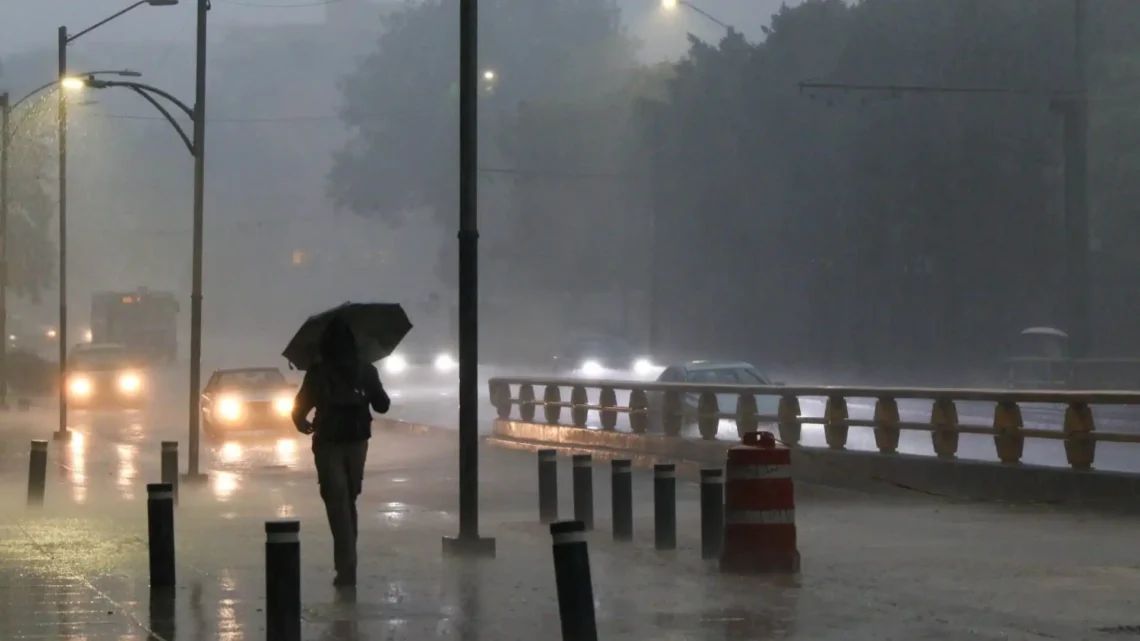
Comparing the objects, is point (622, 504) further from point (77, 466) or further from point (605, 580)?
point (77, 466)

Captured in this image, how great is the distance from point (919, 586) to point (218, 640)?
5039 mm

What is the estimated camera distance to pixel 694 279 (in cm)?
7062

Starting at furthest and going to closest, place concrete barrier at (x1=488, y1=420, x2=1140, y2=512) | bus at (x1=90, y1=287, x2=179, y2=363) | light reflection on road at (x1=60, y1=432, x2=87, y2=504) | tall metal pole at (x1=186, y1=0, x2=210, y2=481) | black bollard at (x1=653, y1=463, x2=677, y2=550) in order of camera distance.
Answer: bus at (x1=90, y1=287, x2=179, y2=363) → tall metal pole at (x1=186, y1=0, x2=210, y2=481) → light reflection on road at (x1=60, y1=432, x2=87, y2=504) → concrete barrier at (x1=488, y1=420, x2=1140, y2=512) → black bollard at (x1=653, y1=463, x2=677, y2=550)

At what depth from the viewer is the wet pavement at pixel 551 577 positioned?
10.5 m

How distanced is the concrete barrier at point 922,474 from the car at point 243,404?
359 inches

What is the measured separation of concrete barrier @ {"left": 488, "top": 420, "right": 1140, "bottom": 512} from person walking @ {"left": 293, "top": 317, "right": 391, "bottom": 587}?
892 cm

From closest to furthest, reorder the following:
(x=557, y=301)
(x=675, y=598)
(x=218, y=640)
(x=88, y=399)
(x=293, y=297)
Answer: (x=218, y=640) < (x=675, y=598) < (x=88, y=399) < (x=557, y=301) < (x=293, y=297)

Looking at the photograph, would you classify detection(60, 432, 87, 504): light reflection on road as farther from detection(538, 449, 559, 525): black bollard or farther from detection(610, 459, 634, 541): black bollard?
detection(610, 459, 634, 541): black bollard

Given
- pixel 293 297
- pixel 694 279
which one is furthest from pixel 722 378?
pixel 293 297

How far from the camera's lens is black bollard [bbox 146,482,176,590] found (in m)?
12.0

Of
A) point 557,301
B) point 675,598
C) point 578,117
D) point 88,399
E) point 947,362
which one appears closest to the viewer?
point 675,598

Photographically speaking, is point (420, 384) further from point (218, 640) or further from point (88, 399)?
point (218, 640)

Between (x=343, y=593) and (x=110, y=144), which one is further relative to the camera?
(x=110, y=144)

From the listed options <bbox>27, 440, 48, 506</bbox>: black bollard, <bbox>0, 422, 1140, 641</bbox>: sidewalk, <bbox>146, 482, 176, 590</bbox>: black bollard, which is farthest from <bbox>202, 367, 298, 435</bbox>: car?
<bbox>146, 482, 176, 590</bbox>: black bollard
